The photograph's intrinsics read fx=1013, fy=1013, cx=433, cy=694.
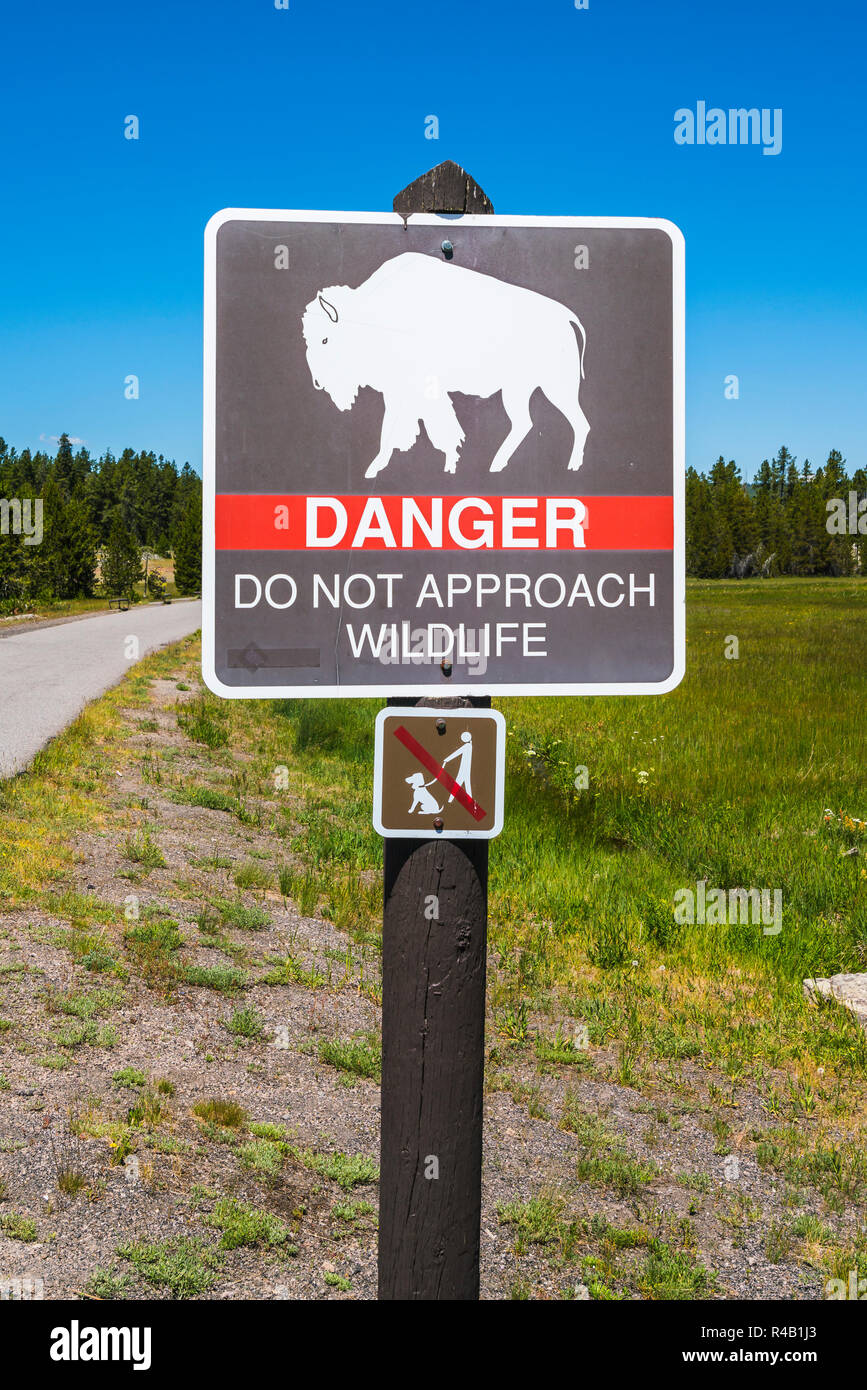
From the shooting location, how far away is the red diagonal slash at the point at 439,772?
1932 millimetres

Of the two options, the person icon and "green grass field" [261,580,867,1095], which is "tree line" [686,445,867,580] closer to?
"green grass field" [261,580,867,1095]

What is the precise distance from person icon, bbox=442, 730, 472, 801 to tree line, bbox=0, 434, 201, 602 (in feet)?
133

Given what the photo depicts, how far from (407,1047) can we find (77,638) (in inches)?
1083

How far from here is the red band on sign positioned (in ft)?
6.31

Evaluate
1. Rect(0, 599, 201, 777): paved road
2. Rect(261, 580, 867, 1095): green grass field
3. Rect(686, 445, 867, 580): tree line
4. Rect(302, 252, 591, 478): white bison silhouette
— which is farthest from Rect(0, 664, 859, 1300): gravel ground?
Rect(686, 445, 867, 580): tree line

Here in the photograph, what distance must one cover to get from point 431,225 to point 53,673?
1792 centimetres

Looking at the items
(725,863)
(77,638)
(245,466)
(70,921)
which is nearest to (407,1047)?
(245,466)

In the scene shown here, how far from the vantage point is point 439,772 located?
1.93 m

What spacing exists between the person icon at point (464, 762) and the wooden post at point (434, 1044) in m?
0.08

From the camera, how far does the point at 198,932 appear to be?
21.0 ft

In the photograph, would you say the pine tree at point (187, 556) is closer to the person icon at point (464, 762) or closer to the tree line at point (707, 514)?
the tree line at point (707, 514)

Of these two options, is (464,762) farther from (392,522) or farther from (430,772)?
(392,522)

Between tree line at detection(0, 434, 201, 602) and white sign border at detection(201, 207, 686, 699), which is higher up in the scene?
tree line at detection(0, 434, 201, 602)
